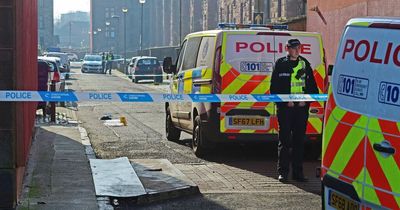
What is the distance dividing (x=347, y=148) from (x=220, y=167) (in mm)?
5187

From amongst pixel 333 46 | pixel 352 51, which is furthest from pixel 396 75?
pixel 333 46

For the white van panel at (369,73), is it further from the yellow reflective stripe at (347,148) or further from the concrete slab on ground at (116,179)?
the concrete slab on ground at (116,179)

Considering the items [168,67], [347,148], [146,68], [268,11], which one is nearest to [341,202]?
[347,148]

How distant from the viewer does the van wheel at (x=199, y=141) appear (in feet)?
35.1

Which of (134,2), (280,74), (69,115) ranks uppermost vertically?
(134,2)

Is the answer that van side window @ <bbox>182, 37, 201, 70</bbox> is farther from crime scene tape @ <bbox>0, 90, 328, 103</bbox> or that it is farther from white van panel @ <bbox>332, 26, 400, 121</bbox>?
white van panel @ <bbox>332, 26, 400, 121</bbox>

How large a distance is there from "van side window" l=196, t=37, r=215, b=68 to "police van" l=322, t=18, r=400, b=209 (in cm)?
534

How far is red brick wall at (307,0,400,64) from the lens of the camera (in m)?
18.4

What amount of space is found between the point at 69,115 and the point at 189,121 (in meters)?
7.92

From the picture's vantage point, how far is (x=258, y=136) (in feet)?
33.9

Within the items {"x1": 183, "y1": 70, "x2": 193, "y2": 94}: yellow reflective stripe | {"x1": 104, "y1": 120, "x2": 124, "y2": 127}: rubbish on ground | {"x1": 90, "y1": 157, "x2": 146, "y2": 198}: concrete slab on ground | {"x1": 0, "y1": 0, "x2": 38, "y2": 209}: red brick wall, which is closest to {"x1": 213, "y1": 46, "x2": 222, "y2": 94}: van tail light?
{"x1": 183, "y1": 70, "x2": 193, "y2": 94}: yellow reflective stripe

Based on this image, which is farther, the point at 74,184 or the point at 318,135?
the point at 318,135

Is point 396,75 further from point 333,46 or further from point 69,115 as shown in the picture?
point 333,46

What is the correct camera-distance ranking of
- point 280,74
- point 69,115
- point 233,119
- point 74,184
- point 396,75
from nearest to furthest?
point 396,75, point 74,184, point 280,74, point 233,119, point 69,115
